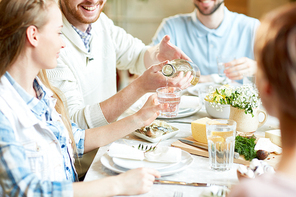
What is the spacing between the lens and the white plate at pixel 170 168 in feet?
3.50

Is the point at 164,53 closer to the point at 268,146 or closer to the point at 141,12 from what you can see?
the point at 268,146

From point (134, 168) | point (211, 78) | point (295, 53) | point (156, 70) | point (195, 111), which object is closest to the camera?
point (295, 53)

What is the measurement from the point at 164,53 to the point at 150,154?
0.90m

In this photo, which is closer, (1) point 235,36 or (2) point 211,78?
(2) point 211,78

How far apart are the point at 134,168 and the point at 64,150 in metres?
0.29

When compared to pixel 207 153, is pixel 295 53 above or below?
above

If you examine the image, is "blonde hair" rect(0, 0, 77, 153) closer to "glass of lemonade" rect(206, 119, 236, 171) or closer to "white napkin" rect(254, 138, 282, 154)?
"glass of lemonade" rect(206, 119, 236, 171)

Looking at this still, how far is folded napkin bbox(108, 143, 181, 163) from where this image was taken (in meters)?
1.12

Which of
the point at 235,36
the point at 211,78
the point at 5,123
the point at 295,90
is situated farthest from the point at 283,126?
the point at 235,36

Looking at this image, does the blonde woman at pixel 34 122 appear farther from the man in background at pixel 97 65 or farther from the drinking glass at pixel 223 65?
the drinking glass at pixel 223 65

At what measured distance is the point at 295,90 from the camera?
0.58 m

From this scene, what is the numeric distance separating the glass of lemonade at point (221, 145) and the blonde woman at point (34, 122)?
0.78 ft

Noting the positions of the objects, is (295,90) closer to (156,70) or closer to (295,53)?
(295,53)

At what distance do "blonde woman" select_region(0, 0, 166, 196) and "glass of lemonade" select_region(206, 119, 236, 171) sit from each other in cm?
24
